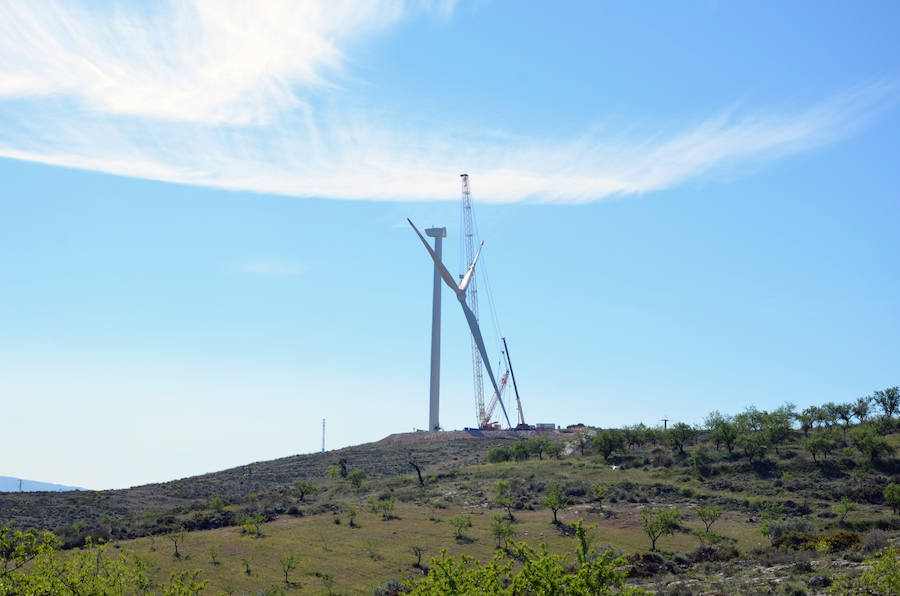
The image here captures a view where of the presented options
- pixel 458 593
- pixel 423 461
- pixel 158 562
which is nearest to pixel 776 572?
pixel 458 593

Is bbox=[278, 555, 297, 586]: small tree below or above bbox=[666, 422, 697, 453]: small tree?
below

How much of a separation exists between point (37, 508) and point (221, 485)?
34085 millimetres

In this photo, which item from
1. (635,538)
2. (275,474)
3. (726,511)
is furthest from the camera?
(275,474)

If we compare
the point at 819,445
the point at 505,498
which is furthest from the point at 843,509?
the point at 505,498

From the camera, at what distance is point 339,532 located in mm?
71938

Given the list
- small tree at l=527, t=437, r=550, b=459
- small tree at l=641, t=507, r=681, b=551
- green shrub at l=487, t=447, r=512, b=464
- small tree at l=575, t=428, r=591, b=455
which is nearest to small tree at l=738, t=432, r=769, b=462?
small tree at l=575, t=428, r=591, b=455

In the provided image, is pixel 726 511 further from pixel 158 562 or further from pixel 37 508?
pixel 37 508

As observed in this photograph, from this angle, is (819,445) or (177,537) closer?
(177,537)

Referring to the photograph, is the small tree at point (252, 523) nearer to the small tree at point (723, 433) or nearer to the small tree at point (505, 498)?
the small tree at point (505, 498)

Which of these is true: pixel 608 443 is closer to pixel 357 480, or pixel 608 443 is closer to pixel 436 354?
pixel 357 480

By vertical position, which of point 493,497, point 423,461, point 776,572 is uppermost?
point 423,461

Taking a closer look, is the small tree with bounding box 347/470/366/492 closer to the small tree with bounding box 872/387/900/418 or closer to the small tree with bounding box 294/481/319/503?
the small tree with bounding box 294/481/319/503

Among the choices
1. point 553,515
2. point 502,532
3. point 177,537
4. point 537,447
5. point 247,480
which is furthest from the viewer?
point 247,480

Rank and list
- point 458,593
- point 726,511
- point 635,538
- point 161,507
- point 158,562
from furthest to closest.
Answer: point 161,507
point 726,511
point 635,538
point 158,562
point 458,593
